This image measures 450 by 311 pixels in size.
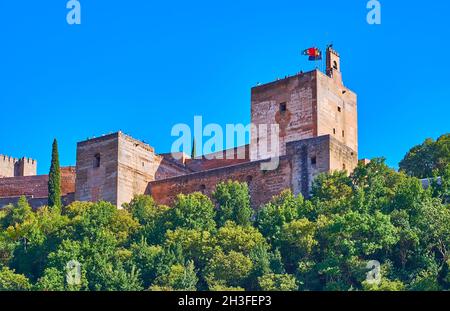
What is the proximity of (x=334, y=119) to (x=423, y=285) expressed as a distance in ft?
49.9

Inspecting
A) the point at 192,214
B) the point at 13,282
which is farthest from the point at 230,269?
the point at 13,282

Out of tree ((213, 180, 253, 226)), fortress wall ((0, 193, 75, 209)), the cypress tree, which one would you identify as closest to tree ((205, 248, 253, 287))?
tree ((213, 180, 253, 226))

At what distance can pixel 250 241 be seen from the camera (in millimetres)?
41844

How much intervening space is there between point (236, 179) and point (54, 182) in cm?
845

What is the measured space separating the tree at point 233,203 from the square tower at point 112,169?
4.96 metres

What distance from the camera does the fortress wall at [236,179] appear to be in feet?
156

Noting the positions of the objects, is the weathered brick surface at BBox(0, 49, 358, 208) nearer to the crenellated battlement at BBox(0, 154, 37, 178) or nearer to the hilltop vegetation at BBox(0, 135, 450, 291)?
the hilltop vegetation at BBox(0, 135, 450, 291)

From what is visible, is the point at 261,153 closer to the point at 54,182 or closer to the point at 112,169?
the point at 112,169

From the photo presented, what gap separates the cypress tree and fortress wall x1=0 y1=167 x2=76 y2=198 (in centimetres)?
605

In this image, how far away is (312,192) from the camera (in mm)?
45406
